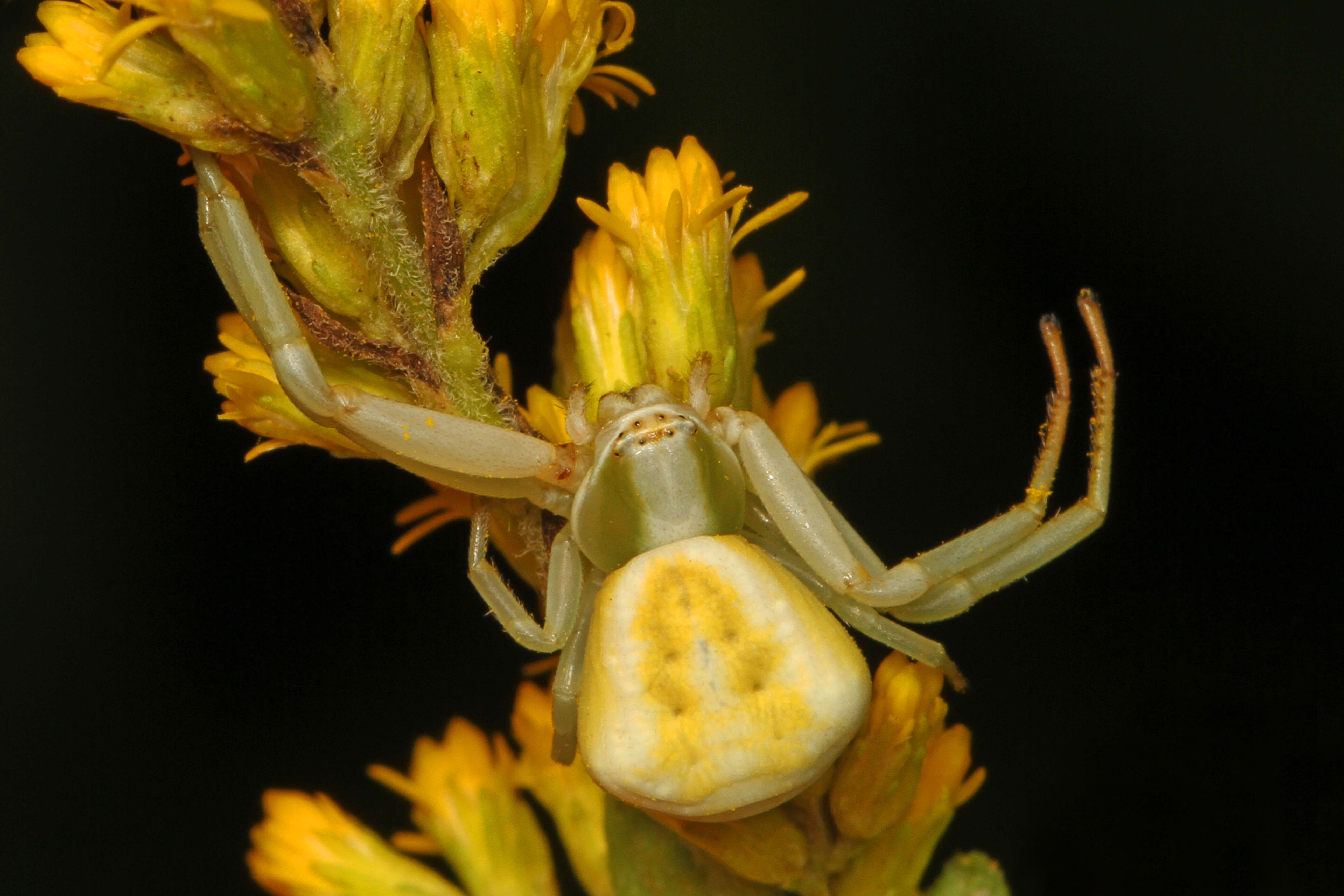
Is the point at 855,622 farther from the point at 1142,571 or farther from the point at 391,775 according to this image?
the point at 1142,571

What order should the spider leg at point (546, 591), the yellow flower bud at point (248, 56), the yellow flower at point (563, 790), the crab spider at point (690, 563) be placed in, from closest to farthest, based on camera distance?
the yellow flower bud at point (248, 56) < the crab spider at point (690, 563) < the spider leg at point (546, 591) < the yellow flower at point (563, 790)

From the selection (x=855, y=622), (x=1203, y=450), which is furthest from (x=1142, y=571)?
(x=855, y=622)

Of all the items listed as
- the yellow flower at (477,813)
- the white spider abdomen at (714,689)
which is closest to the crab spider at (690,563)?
the white spider abdomen at (714,689)

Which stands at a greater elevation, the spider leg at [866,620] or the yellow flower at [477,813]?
the spider leg at [866,620]

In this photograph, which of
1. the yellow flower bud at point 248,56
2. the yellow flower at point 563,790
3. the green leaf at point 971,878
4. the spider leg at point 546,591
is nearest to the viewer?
the yellow flower bud at point 248,56

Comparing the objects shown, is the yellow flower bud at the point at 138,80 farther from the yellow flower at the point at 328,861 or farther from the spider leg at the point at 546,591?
the yellow flower at the point at 328,861

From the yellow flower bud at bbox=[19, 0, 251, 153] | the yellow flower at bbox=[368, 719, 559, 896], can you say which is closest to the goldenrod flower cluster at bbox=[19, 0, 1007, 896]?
the yellow flower bud at bbox=[19, 0, 251, 153]

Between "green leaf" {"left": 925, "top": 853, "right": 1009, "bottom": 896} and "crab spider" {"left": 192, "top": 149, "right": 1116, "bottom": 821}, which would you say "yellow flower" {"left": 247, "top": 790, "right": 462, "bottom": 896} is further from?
"green leaf" {"left": 925, "top": 853, "right": 1009, "bottom": 896}
